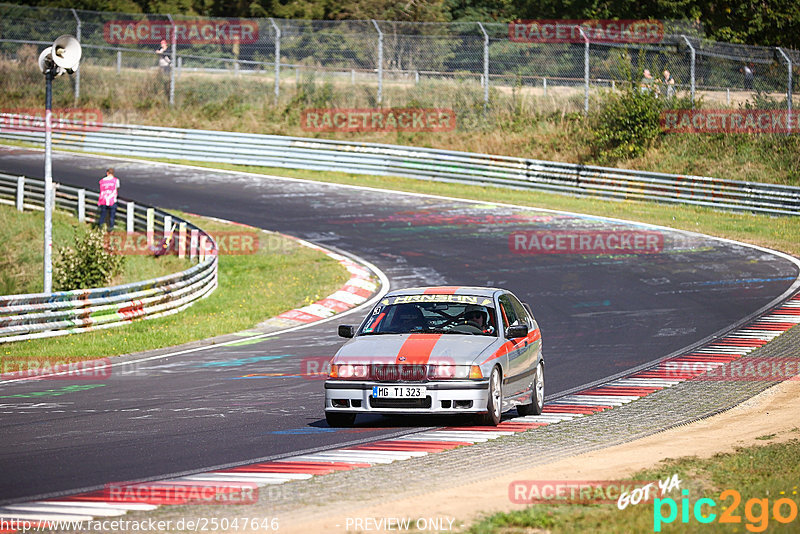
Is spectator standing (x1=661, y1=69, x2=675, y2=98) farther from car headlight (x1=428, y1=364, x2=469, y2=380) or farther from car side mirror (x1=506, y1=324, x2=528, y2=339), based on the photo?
car headlight (x1=428, y1=364, x2=469, y2=380)

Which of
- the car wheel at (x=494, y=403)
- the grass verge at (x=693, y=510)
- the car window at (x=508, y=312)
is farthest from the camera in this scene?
the car window at (x=508, y=312)

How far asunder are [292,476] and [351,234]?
20.7 meters

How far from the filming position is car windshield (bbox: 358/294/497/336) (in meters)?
11.3

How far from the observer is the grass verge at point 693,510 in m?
6.54
